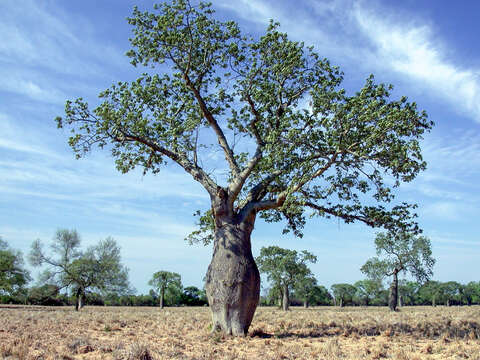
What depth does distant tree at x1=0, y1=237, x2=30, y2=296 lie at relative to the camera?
3988 cm

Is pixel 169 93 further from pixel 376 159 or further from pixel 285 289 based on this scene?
pixel 285 289

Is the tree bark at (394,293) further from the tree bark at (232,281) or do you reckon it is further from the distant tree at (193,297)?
the distant tree at (193,297)

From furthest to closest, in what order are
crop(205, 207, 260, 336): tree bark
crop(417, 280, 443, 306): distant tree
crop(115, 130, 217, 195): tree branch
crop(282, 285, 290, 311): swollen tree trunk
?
crop(417, 280, 443, 306): distant tree
crop(282, 285, 290, 311): swollen tree trunk
crop(115, 130, 217, 195): tree branch
crop(205, 207, 260, 336): tree bark

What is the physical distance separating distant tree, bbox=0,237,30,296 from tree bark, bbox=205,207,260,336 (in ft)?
118

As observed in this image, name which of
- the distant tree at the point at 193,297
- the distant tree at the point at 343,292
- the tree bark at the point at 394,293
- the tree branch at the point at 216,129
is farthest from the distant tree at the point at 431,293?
the tree branch at the point at 216,129

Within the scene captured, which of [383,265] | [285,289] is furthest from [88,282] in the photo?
[383,265]

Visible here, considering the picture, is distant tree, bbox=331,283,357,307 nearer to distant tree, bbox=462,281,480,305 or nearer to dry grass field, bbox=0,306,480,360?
distant tree, bbox=462,281,480,305

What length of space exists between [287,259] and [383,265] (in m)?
11.9

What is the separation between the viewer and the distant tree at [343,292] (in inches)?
3590

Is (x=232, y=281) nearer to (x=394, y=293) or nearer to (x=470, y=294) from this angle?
(x=394, y=293)

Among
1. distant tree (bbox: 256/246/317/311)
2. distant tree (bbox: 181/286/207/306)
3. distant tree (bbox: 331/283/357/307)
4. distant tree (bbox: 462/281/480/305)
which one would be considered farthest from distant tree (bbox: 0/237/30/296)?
distant tree (bbox: 462/281/480/305)

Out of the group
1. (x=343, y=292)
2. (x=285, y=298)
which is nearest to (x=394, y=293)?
(x=285, y=298)

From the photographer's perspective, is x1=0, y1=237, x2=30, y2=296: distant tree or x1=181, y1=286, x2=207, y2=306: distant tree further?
x1=181, y1=286, x2=207, y2=306: distant tree

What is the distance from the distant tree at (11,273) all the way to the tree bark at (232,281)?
36.1 m
